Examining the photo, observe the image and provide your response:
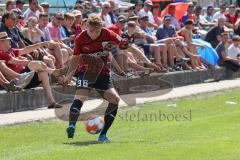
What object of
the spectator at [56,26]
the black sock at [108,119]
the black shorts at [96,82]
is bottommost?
the spectator at [56,26]

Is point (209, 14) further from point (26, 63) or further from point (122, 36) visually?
point (26, 63)

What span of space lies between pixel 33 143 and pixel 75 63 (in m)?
1.59

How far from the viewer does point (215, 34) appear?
82.7 ft

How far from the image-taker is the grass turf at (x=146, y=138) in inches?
384

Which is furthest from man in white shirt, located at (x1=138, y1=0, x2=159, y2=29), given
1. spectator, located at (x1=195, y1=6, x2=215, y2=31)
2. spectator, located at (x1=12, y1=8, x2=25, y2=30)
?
spectator, located at (x1=12, y1=8, x2=25, y2=30)

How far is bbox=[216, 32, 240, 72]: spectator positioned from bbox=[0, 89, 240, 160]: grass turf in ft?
26.6

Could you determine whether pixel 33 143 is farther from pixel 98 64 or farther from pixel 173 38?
pixel 173 38

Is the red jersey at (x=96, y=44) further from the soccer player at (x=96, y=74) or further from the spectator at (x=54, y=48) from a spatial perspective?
the spectator at (x=54, y=48)

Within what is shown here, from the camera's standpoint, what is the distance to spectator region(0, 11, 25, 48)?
618 inches

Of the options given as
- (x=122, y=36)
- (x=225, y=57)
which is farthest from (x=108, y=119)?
(x=225, y=57)

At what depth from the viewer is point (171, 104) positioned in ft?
54.4

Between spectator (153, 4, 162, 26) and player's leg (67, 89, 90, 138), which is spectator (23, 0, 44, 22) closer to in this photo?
spectator (153, 4, 162, 26)

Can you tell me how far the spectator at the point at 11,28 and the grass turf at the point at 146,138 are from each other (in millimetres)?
2956

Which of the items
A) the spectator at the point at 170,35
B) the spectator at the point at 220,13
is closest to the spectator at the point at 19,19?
the spectator at the point at 170,35
